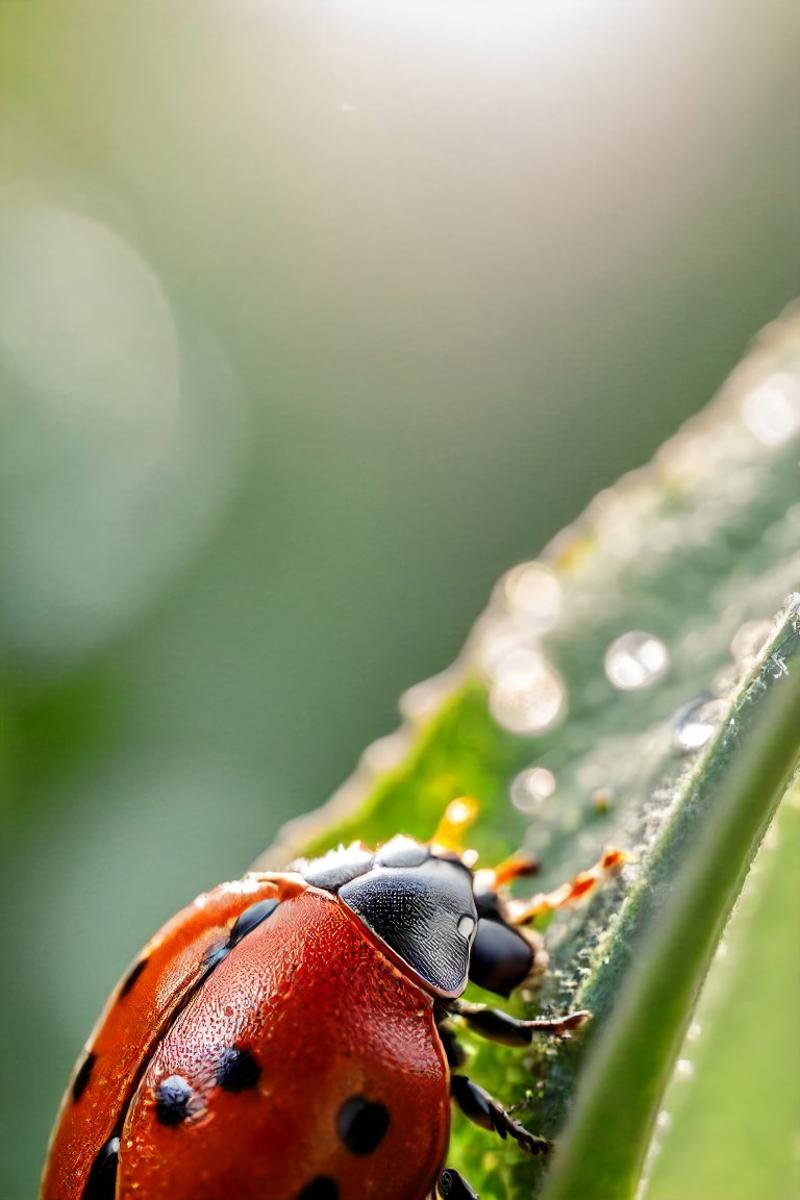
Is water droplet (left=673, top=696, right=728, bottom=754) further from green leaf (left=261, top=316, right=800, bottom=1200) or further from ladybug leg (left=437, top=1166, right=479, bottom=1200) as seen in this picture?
ladybug leg (left=437, top=1166, right=479, bottom=1200)

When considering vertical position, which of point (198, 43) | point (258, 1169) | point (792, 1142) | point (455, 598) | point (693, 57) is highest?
point (198, 43)

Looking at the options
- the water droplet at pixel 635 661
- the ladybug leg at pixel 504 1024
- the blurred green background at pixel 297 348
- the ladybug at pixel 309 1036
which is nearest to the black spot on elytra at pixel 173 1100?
the ladybug at pixel 309 1036

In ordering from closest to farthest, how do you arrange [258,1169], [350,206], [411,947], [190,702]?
[258,1169], [411,947], [190,702], [350,206]

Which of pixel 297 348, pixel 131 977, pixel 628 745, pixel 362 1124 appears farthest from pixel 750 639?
pixel 297 348

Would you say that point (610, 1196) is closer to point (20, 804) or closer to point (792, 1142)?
point (792, 1142)

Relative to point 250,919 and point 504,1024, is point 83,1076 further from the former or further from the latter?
point 504,1024

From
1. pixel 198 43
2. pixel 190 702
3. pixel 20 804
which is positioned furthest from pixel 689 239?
pixel 20 804

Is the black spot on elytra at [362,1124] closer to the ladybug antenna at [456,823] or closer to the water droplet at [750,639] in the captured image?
the ladybug antenna at [456,823]
